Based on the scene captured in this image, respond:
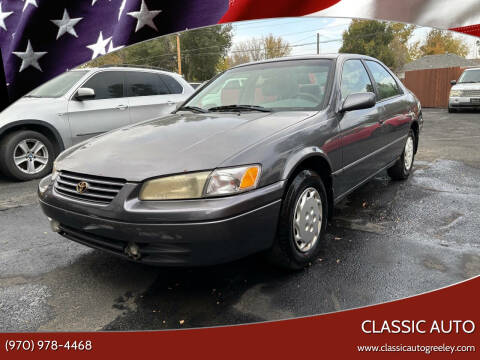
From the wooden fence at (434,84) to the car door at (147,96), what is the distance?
18488 millimetres

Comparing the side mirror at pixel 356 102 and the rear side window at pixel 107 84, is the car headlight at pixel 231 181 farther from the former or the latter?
the rear side window at pixel 107 84

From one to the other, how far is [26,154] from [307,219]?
15.6 ft

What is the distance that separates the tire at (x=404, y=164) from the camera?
16.3 ft

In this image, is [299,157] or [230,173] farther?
[299,157]

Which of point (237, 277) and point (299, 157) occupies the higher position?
point (299, 157)

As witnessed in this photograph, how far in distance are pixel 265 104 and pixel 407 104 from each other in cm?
244

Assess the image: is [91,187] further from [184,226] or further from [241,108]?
[241,108]

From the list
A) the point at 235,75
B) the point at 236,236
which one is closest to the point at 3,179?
the point at 235,75

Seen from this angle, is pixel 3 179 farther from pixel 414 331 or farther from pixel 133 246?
pixel 414 331

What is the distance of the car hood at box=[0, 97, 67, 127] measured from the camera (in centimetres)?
540

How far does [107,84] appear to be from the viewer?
6457mm

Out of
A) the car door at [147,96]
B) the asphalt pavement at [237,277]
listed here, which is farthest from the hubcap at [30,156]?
the asphalt pavement at [237,277]

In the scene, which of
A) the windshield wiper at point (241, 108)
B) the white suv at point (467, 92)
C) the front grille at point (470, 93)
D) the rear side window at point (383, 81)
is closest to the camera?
the windshield wiper at point (241, 108)

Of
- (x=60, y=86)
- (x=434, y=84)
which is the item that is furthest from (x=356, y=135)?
(x=434, y=84)
